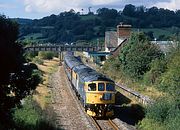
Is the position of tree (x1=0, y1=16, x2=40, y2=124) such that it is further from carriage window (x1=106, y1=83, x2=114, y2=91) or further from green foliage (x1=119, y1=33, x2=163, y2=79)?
green foliage (x1=119, y1=33, x2=163, y2=79)

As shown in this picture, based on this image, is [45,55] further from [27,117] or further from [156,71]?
[27,117]

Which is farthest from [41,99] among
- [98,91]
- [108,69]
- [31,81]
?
[108,69]

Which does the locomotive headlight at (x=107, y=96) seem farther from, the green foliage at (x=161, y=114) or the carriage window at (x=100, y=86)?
the green foliage at (x=161, y=114)

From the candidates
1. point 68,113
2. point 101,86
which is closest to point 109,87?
point 101,86

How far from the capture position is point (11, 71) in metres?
22.9

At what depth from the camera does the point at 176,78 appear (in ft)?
104

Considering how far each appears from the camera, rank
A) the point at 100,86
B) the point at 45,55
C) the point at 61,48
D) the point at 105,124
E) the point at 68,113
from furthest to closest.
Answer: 1. the point at 45,55
2. the point at 61,48
3. the point at 68,113
4. the point at 100,86
5. the point at 105,124

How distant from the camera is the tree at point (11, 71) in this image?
22.3 metres

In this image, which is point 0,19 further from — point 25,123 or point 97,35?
point 97,35

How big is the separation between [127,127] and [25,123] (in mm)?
5735

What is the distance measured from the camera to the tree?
877 inches

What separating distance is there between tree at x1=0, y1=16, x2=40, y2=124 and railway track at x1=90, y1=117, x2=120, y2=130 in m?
4.95

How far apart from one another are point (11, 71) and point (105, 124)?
7452 mm

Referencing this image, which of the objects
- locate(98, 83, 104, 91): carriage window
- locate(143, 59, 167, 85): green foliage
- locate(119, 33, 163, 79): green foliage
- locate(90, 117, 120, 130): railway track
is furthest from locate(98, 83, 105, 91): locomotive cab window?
locate(119, 33, 163, 79): green foliage
